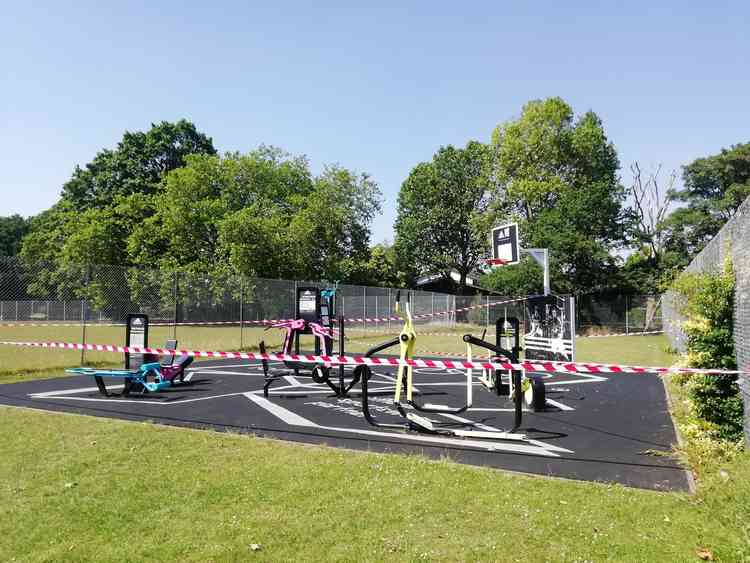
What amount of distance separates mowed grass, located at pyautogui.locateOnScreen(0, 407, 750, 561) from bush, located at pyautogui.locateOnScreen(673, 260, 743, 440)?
1.08 metres

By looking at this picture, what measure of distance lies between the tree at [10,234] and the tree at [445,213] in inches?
2116

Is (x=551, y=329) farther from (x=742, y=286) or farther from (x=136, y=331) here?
(x=136, y=331)

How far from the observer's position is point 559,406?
31.6 ft

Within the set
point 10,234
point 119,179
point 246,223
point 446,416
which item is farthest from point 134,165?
point 446,416

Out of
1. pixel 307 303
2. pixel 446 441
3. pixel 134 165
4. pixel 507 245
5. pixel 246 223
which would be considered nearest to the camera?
pixel 446 441

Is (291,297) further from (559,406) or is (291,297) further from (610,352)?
(559,406)

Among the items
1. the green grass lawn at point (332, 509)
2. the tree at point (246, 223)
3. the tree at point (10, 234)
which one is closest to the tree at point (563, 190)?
the tree at point (246, 223)

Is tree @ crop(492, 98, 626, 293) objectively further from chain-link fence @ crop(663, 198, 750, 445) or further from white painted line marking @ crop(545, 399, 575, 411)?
chain-link fence @ crop(663, 198, 750, 445)

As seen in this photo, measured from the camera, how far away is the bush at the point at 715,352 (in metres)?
6.25

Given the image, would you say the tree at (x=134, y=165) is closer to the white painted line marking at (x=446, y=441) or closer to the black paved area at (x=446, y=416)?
the black paved area at (x=446, y=416)

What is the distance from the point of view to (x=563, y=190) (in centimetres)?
3822

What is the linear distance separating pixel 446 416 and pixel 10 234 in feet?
265

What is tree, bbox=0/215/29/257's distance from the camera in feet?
234

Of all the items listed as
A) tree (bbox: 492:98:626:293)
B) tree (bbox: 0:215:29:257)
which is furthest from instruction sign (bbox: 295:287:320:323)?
tree (bbox: 0:215:29:257)
